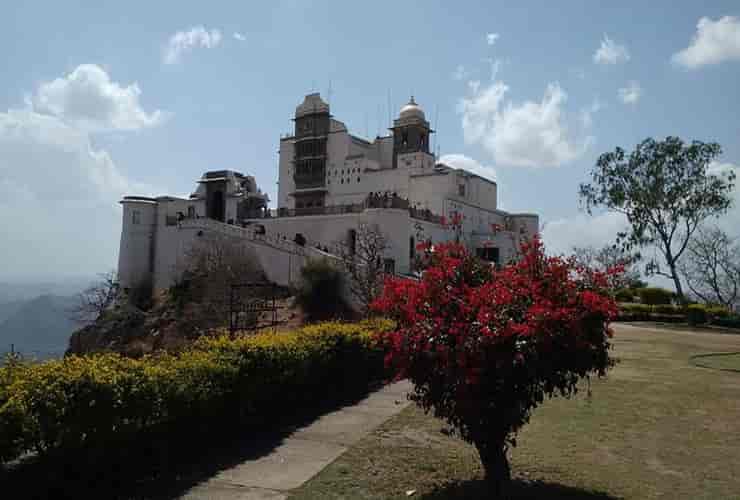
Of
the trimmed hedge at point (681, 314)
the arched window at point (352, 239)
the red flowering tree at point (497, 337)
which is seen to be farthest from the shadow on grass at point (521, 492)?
the arched window at point (352, 239)

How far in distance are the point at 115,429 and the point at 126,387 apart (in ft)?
1.36

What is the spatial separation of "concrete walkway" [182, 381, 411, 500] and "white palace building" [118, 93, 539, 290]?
890 inches

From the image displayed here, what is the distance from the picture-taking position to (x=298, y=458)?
751 centimetres

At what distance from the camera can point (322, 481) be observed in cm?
662

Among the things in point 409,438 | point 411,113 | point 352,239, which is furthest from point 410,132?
point 409,438

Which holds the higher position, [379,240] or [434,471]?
Answer: [379,240]

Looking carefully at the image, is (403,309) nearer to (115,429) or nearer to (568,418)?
(115,429)

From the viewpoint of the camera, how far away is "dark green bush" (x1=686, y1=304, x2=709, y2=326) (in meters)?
32.6

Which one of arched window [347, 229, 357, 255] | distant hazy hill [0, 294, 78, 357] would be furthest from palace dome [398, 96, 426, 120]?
distant hazy hill [0, 294, 78, 357]

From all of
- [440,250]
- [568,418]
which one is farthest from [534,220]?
[440,250]

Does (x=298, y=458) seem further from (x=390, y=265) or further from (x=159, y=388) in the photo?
(x=390, y=265)

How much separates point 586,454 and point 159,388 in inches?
218

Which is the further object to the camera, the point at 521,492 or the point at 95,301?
the point at 95,301

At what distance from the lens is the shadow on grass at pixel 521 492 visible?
624cm
